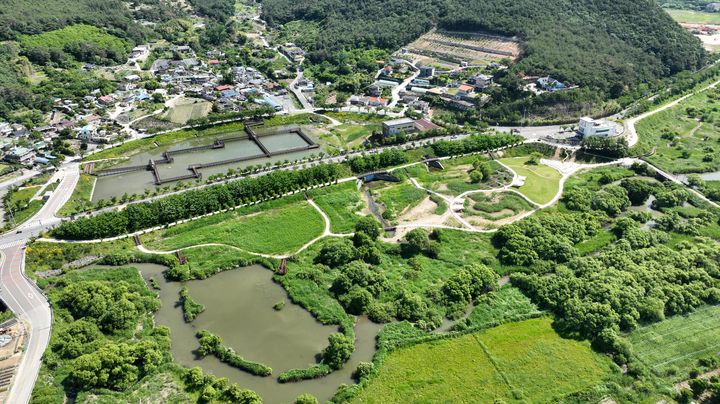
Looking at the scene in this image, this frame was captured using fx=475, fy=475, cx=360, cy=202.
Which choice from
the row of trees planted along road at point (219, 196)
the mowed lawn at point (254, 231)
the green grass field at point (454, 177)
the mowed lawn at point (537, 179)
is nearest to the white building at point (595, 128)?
the mowed lawn at point (537, 179)

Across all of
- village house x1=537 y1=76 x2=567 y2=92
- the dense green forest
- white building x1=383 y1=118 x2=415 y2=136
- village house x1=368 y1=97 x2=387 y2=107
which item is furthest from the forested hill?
the dense green forest

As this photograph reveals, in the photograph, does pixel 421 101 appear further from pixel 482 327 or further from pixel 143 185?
pixel 482 327

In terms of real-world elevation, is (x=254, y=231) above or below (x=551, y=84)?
below

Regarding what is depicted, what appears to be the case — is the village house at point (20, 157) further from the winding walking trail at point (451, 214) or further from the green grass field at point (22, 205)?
the winding walking trail at point (451, 214)

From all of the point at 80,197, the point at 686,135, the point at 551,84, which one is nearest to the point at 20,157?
the point at 80,197

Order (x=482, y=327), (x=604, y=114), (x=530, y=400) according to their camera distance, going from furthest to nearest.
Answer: (x=604, y=114) → (x=482, y=327) → (x=530, y=400)

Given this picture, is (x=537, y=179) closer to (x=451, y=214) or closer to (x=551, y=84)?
(x=451, y=214)

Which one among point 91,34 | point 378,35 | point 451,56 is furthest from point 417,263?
point 91,34
